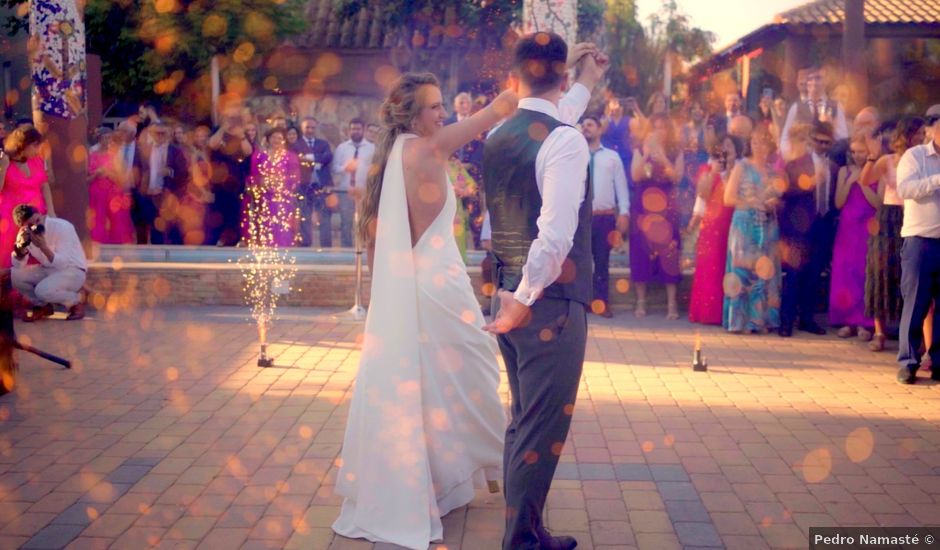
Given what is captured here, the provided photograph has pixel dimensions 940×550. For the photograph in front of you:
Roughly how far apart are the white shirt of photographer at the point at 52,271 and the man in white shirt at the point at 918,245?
27.1 feet

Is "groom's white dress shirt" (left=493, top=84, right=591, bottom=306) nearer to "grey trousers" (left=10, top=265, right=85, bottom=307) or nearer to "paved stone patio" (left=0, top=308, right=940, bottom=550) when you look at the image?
"paved stone patio" (left=0, top=308, right=940, bottom=550)

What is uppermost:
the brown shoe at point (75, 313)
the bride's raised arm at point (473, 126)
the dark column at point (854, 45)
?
the dark column at point (854, 45)

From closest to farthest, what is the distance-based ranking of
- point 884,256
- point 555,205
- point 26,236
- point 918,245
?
point 555,205 → point 918,245 → point 884,256 → point 26,236

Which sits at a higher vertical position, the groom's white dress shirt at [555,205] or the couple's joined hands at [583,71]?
the couple's joined hands at [583,71]

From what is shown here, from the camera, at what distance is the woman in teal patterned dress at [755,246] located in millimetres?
9953

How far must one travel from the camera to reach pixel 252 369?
8.06 m

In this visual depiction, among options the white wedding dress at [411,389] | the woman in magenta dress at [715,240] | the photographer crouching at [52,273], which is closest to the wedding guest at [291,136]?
the photographer crouching at [52,273]

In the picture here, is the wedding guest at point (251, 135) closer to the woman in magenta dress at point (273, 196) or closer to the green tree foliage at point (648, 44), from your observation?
the woman in magenta dress at point (273, 196)

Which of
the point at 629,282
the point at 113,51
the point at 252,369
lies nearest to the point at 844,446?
the point at 252,369

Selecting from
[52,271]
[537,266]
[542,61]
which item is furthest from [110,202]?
[537,266]

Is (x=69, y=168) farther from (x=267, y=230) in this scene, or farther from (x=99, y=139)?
(x=267, y=230)

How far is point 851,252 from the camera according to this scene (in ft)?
32.5

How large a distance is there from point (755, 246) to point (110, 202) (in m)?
9.64

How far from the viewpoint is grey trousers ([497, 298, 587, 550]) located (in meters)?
3.91
